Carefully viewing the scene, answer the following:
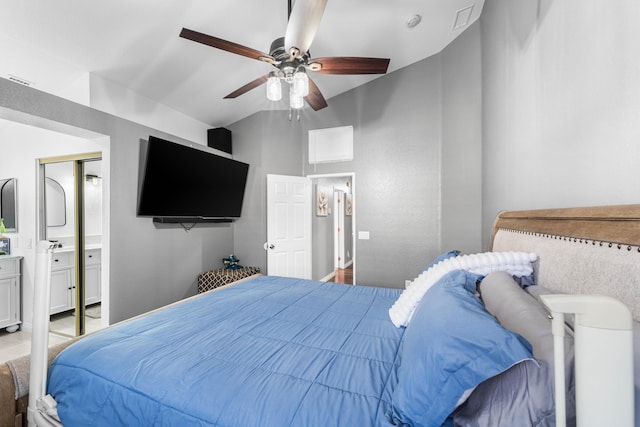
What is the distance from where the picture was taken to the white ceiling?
2.06 meters

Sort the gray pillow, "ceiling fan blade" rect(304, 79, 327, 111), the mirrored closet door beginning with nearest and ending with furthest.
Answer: the gray pillow < "ceiling fan blade" rect(304, 79, 327, 111) < the mirrored closet door

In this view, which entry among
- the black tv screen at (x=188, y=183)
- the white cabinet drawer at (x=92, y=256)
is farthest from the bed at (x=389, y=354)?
the white cabinet drawer at (x=92, y=256)

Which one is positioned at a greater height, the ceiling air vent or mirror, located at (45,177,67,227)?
the ceiling air vent

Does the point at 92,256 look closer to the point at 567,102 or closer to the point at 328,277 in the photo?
the point at 328,277

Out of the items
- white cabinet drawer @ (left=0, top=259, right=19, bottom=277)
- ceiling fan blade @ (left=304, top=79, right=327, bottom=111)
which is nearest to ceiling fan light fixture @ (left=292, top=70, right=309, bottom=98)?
ceiling fan blade @ (left=304, top=79, right=327, bottom=111)

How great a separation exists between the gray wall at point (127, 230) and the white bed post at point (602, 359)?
310cm

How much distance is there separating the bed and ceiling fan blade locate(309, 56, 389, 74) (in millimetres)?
1398

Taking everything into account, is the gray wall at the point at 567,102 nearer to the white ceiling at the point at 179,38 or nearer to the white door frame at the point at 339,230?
the white ceiling at the point at 179,38

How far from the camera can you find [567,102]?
1171 millimetres

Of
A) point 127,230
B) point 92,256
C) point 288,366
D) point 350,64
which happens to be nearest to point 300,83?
point 350,64

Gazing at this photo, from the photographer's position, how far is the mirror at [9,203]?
10.6 feet

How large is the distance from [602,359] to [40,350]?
188 cm

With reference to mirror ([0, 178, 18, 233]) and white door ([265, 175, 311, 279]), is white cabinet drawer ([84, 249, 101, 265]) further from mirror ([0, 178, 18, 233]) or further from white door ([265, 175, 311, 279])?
white door ([265, 175, 311, 279])

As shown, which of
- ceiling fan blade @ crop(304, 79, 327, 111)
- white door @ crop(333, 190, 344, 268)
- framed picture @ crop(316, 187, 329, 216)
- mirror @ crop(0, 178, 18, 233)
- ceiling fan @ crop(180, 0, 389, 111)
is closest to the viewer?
ceiling fan @ crop(180, 0, 389, 111)
